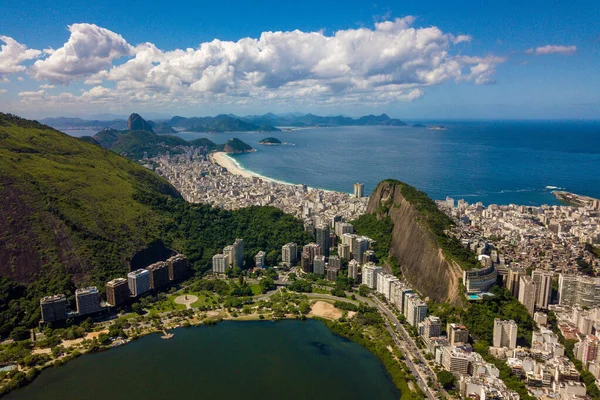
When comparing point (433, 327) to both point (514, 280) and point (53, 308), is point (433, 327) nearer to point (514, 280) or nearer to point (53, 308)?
point (514, 280)

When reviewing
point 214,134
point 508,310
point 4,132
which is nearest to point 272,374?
point 508,310

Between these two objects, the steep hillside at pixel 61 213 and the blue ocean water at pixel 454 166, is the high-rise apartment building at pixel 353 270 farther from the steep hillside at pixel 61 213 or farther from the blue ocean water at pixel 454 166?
the blue ocean water at pixel 454 166

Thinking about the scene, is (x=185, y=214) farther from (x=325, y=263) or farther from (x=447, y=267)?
(x=447, y=267)

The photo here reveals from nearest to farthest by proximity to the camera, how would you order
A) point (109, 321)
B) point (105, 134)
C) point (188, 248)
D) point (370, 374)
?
1. point (370, 374)
2. point (109, 321)
3. point (188, 248)
4. point (105, 134)

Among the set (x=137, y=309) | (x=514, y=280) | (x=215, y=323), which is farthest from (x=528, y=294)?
(x=137, y=309)

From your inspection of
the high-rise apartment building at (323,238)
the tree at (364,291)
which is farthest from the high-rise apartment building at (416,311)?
the high-rise apartment building at (323,238)

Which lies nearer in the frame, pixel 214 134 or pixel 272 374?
pixel 272 374
